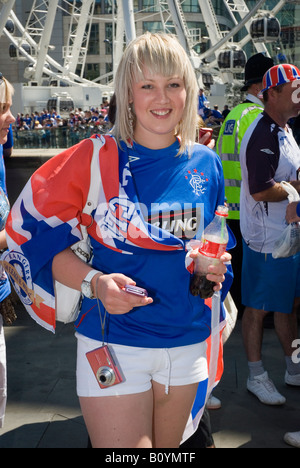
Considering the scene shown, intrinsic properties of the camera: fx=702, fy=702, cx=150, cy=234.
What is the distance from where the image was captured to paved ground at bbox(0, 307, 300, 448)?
12.7ft

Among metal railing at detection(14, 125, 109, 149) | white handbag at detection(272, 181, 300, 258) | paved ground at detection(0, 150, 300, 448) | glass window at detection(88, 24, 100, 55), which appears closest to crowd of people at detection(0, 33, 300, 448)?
white handbag at detection(272, 181, 300, 258)

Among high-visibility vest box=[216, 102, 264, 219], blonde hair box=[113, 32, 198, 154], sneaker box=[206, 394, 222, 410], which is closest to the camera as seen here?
blonde hair box=[113, 32, 198, 154]

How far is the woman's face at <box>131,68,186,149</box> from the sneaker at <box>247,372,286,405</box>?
235cm

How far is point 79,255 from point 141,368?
45cm

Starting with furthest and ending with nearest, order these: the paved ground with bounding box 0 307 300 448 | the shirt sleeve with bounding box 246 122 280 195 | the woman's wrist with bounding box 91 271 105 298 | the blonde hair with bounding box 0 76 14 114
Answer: the shirt sleeve with bounding box 246 122 280 195 → the paved ground with bounding box 0 307 300 448 → the blonde hair with bounding box 0 76 14 114 → the woman's wrist with bounding box 91 271 105 298

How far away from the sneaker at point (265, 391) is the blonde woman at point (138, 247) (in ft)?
6.60

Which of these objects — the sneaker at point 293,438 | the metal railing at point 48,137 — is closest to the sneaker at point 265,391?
the sneaker at point 293,438

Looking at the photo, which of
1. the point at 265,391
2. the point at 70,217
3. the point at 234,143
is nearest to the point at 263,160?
the point at 234,143

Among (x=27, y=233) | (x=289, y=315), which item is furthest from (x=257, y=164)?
(x=27, y=233)

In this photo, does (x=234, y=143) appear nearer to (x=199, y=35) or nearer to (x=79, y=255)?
(x=79, y=255)

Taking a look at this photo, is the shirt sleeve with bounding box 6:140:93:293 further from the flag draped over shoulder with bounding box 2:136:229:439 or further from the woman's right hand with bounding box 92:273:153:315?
the woman's right hand with bounding box 92:273:153:315

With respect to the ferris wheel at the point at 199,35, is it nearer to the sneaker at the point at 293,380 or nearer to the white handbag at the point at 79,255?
the sneaker at the point at 293,380
